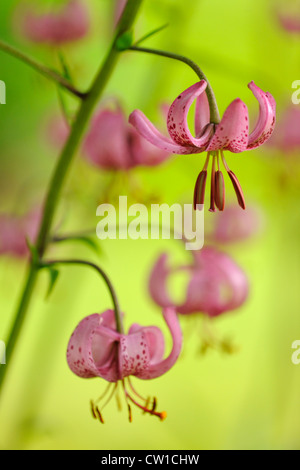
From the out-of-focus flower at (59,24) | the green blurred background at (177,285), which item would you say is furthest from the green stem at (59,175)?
the out-of-focus flower at (59,24)

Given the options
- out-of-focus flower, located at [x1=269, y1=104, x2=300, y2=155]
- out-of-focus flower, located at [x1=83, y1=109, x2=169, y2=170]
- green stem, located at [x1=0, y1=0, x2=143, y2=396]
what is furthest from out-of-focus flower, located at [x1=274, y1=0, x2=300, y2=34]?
green stem, located at [x1=0, y1=0, x2=143, y2=396]

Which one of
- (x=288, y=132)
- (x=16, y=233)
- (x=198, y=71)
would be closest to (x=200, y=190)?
(x=198, y=71)

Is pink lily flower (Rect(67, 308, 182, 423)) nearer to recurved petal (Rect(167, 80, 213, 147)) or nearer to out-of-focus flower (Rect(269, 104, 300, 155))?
recurved petal (Rect(167, 80, 213, 147))

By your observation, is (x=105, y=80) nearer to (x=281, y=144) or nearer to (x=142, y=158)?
(x=142, y=158)

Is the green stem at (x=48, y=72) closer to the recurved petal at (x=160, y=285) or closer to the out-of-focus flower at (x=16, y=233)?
the recurved petal at (x=160, y=285)

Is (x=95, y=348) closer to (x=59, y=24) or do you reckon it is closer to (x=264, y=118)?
(x=264, y=118)
